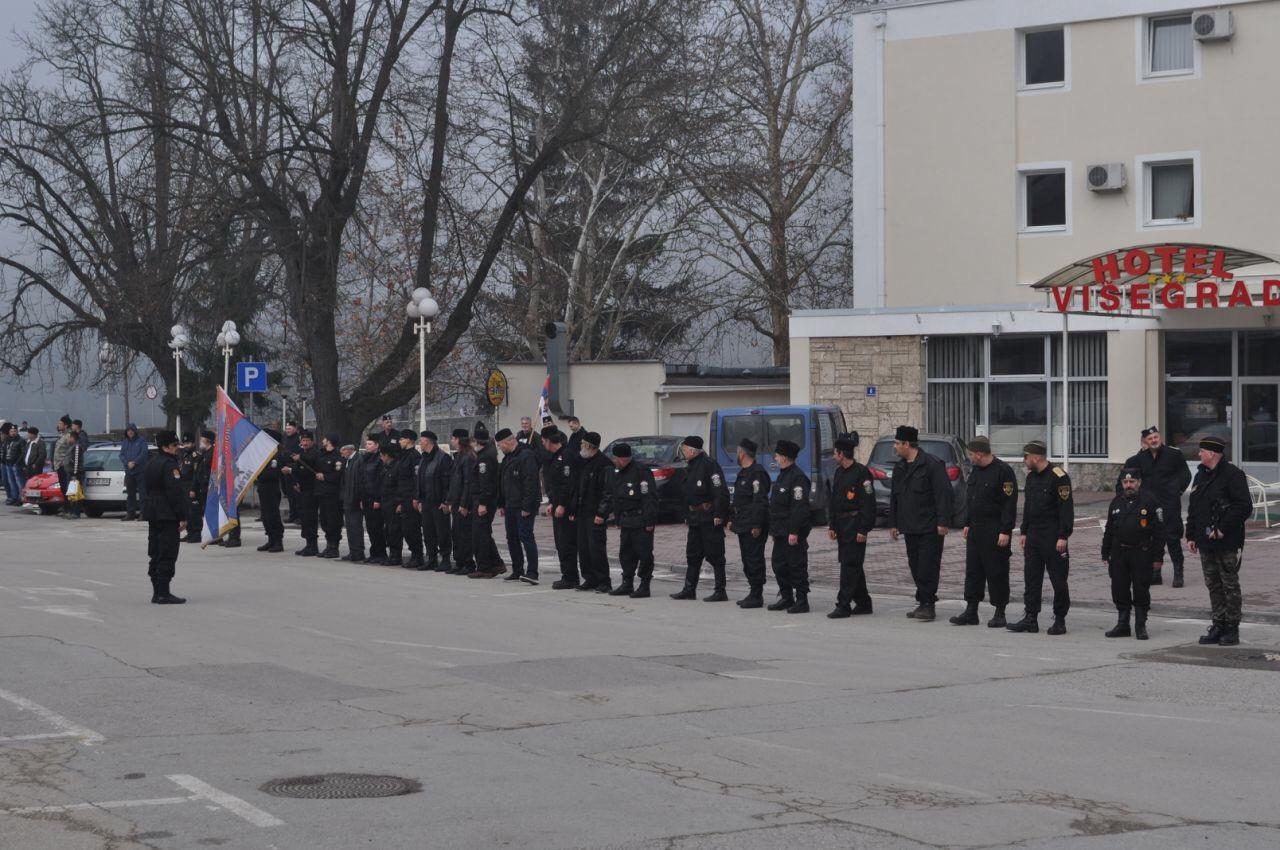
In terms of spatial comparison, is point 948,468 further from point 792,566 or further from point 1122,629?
point 1122,629

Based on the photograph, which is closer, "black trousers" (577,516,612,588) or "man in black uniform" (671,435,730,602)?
"man in black uniform" (671,435,730,602)

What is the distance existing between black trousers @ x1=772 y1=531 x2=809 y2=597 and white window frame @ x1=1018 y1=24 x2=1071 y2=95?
1967 centimetres

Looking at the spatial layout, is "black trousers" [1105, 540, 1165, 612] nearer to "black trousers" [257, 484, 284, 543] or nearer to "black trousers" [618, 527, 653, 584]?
"black trousers" [618, 527, 653, 584]

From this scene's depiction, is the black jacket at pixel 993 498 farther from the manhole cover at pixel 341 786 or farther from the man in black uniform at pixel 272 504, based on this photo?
the man in black uniform at pixel 272 504

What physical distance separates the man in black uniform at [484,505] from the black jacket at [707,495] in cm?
360

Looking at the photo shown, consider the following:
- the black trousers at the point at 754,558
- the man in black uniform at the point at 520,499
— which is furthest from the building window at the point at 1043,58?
the black trousers at the point at 754,558

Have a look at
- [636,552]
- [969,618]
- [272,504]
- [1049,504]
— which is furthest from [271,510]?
[1049,504]

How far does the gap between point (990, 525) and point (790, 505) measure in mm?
2367

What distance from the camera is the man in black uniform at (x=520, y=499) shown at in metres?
19.3

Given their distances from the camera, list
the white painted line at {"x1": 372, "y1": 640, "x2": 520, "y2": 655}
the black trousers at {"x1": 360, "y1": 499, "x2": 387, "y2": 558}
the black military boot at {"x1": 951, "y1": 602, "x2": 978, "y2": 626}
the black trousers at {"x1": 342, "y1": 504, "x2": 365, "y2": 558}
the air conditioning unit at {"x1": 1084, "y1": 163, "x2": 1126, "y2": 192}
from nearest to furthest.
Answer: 1. the white painted line at {"x1": 372, "y1": 640, "x2": 520, "y2": 655}
2. the black military boot at {"x1": 951, "y1": 602, "x2": 978, "y2": 626}
3. the black trousers at {"x1": 360, "y1": 499, "x2": 387, "y2": 558}
4. the black trousers at {"x1": 342, "y1": 504, "x2": 365, "y2": 558}
5. the air conditioning unit at {"x1": 1084, "y1": 163, "x2": 1126, "y2": 192}

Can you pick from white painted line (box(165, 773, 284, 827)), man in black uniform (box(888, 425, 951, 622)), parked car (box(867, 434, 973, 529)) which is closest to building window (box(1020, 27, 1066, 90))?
parked car (box(867, 434, 973, 529))

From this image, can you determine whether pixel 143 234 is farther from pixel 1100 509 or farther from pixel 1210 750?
pixel 1210 750

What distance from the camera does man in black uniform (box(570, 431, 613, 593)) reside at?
727 inches

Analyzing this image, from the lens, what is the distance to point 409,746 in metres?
8.79
